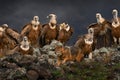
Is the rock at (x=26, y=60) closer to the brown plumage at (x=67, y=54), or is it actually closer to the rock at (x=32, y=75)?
the rock at (x=32, y=75)

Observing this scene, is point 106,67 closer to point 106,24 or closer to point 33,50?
point 33,50

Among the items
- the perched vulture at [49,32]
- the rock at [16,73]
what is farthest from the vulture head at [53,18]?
the rock at [16,73]

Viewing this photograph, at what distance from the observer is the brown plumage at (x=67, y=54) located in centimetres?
3097

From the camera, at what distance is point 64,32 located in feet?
122

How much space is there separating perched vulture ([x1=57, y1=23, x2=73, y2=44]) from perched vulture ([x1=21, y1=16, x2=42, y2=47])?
1202mm

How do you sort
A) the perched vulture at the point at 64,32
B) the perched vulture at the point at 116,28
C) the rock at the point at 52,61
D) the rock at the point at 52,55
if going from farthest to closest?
the perched vulture at the point at 64,32
the perched vulture at the point at 116,28
the rock at the point at 52,55
the rock at the point at 52,61

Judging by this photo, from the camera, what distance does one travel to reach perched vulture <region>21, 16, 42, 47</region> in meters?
36.8

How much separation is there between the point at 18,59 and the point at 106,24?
9.89 metres

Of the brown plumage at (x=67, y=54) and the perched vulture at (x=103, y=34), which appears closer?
the brown plumage at (x=67, y=54)

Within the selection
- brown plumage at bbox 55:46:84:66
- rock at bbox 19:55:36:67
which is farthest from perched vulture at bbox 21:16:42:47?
rock at bbox 19:55:36:67

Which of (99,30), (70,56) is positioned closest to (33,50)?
(70,56)

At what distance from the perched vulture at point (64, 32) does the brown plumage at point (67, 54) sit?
5.18 m

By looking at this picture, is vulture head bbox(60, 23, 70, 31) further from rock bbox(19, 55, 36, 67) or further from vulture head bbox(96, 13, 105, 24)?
rock bbox(19, 55, 36, 67)

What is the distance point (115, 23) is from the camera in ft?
119
